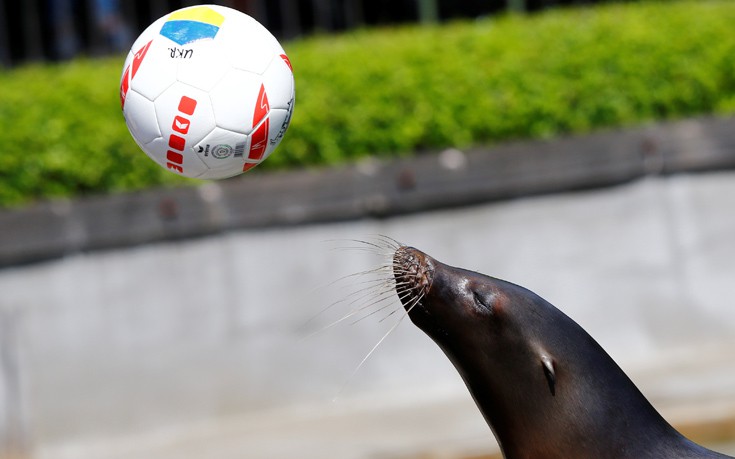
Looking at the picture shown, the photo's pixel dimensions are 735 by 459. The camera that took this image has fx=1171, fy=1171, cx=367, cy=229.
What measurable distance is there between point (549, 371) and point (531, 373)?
0.07m

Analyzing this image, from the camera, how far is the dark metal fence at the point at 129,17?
10469 millimetres

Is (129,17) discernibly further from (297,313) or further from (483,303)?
(483,303)

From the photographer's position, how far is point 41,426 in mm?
8102

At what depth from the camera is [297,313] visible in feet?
26.7

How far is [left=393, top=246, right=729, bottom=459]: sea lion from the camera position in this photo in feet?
11.2

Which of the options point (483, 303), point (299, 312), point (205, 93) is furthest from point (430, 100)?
point (483, 303)

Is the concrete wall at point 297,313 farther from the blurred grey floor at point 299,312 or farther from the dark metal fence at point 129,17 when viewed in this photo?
the dark metal fence at point 129,17

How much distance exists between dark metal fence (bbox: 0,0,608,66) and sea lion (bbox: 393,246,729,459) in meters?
7.19

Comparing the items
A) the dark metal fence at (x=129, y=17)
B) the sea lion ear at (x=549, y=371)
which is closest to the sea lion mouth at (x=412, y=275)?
the sea lion ear at (x=549, y=371)

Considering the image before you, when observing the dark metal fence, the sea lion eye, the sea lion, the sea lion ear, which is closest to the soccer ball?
the sea lion

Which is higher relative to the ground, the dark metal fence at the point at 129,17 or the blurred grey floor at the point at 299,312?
the dark metal fence at the point at 129,17

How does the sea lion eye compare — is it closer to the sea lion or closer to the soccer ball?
the sea lion

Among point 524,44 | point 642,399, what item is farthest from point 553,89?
point 642,399

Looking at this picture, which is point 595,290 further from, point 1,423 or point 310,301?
point 1,423
